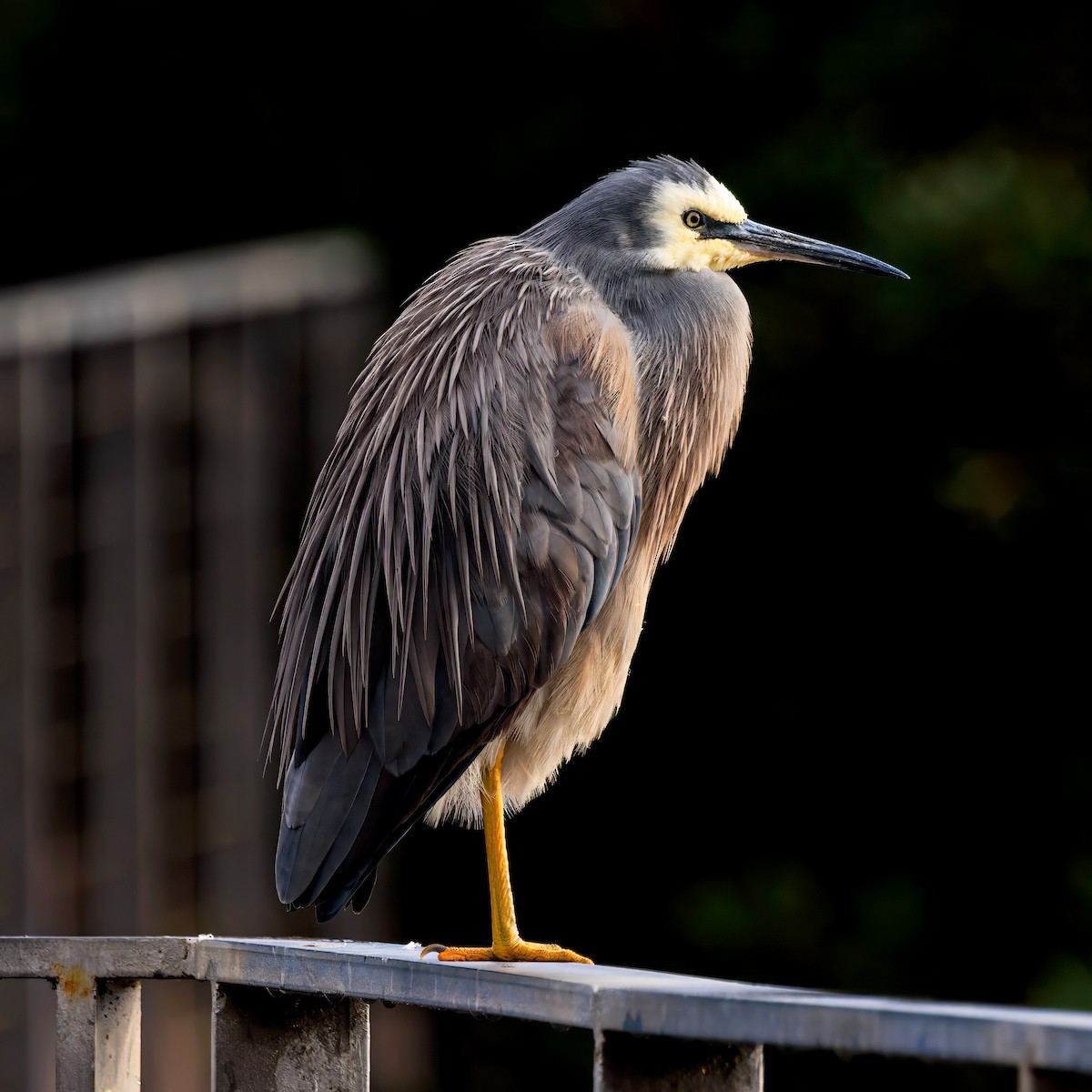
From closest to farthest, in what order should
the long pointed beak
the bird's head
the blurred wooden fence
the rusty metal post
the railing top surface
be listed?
the railing top surface < the rusty metal post < the bird's head < the long pointed beak < the blurred wooden fence

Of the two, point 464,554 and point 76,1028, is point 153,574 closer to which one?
point 464,554

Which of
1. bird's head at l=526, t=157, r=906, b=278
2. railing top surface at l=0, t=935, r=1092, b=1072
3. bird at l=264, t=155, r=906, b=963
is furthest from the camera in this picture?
bird's head at l=526, t=157, r=906, b=278

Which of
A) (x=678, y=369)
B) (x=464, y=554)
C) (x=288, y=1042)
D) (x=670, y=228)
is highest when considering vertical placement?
(x=670, y=228)

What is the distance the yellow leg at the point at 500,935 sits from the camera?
86.3 inches

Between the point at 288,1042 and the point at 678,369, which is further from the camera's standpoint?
the point at 678,369

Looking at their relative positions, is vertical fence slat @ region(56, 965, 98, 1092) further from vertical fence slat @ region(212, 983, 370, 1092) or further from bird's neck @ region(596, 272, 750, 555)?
bird's neck @ region(596, 272, 750, 555)

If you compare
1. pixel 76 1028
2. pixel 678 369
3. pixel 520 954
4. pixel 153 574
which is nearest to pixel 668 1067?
pixel 76 1028

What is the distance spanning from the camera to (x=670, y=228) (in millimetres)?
2639

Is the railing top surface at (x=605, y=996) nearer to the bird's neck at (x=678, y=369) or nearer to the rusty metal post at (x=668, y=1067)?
the rusty metal post at (x=668, y=1067)

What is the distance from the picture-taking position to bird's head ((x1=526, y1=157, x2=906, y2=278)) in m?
2.61

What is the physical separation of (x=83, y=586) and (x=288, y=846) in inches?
151

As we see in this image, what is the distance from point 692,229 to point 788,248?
16 centimetres

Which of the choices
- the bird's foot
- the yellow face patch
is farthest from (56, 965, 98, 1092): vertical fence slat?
the yellow face patch

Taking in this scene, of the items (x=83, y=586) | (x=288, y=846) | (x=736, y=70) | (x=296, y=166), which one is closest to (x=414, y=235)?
(x=296, y=166)
